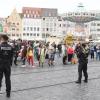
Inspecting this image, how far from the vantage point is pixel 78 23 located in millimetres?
115562

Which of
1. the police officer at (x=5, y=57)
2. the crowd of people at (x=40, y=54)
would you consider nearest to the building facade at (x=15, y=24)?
the crowd of people at (x=40, y=54)

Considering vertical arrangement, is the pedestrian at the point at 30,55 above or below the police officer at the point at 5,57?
below

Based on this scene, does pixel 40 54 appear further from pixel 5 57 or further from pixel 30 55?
pixel 5 57

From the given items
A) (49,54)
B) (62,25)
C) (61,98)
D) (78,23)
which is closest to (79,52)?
(61,98)

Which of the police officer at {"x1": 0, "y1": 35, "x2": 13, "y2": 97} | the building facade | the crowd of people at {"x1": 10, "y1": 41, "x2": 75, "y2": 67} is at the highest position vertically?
the building facade

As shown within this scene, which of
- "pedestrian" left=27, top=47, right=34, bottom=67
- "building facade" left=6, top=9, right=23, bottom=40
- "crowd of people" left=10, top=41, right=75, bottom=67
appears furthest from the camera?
"building facade" left=6, top=9, right=23, bottom=40

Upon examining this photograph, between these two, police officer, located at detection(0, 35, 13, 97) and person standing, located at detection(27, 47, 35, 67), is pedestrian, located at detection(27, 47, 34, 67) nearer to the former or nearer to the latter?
person standing, located at detection(27, 47, 35, 67)

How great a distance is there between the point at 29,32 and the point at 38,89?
132251mm

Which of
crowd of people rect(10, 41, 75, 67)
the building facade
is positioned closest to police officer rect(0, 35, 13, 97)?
crowd of people rect(10, 41, 75, 67)

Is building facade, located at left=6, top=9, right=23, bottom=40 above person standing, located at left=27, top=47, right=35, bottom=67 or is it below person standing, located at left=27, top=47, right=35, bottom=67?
above

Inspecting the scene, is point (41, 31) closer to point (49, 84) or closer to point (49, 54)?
point (49, 54)

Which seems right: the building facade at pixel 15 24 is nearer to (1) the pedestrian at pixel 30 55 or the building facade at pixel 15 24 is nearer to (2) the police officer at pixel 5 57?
(1) the pedestrian at pixel 30 55

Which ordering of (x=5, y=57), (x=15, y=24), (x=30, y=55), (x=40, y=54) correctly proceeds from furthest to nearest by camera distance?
(x=15, y=24)
(x=40, y=54)
(x=30, y=55)
(x=5, y=57)

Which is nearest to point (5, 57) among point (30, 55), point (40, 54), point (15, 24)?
point (30, 55)
